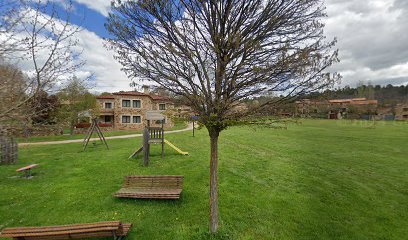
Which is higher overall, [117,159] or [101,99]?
[101,99]

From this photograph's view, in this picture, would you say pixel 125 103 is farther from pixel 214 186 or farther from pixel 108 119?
pixel 214 186

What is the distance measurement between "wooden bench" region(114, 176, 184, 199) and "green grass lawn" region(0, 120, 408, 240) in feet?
0.98

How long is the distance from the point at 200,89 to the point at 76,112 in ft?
86.4

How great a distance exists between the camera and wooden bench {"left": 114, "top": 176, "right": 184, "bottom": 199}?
732 cm

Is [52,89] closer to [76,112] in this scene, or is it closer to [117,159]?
[117,159]

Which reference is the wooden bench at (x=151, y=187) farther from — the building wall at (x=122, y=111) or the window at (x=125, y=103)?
the window at (x=125, y=103)

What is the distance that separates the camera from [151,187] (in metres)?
7.96

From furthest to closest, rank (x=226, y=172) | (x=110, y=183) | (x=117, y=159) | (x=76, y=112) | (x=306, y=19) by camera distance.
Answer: (x=76, y=112)
(x=117, y=159)
(x=226, y=172)
(x=110, y=183)
(x=306, y=19)

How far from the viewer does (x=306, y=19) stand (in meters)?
4.77

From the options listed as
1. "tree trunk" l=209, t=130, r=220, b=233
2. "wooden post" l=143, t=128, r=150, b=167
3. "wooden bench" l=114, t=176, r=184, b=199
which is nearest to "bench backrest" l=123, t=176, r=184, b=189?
"wooden bench" l=114, t=176, r=184, b=199

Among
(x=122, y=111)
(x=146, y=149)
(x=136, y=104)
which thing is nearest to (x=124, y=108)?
(x=122, y=111)

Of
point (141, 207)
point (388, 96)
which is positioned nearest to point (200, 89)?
point (141, 207)

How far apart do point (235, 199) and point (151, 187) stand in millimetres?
3046

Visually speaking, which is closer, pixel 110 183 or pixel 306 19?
pixel 306 19
